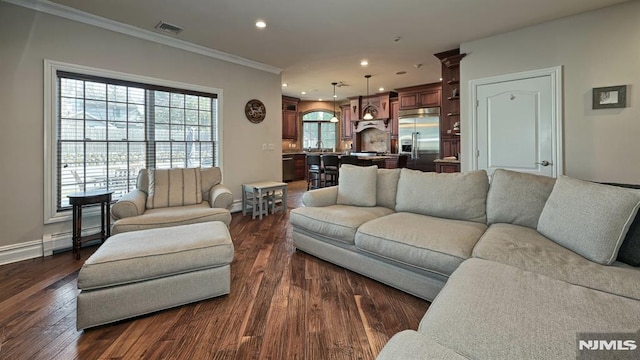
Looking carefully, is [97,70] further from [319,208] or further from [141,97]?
[319,208]

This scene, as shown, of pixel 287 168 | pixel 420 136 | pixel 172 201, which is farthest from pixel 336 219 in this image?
pixel 287 168

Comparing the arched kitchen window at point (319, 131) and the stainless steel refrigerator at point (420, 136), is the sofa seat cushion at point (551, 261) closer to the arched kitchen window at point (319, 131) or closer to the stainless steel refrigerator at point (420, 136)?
the stainless steel refrigerator at point (420, 136)

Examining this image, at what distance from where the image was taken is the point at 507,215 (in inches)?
92.3

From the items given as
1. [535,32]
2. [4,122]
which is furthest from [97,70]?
[535,32]

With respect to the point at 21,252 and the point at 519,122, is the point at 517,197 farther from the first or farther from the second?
the point at 21,252

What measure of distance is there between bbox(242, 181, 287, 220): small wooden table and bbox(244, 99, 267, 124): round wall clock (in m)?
1.20

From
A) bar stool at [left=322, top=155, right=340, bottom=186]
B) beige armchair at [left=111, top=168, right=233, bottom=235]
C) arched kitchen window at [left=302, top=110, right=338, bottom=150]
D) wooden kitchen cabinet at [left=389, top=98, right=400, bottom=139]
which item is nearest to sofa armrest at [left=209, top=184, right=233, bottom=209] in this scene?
beige armchair at [left=111, top=168, right=233, bottom=235]

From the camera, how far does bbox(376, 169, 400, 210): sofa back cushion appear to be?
10.2 feet

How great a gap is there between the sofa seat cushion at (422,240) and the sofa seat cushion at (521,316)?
1.56ft

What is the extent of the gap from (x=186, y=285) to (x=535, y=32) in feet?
16.0

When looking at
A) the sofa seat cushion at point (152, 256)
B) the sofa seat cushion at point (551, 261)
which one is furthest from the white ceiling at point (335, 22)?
the sofa seat cushion at point (551, 261)

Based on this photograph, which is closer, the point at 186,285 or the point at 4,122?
the point at 186,285

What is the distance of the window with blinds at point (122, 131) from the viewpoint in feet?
11.0

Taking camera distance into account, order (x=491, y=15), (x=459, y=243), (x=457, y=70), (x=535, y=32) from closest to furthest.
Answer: (x=459, y=243)
(x=491, y=15)
(x=535, y=32)
(x=457, y=70)
